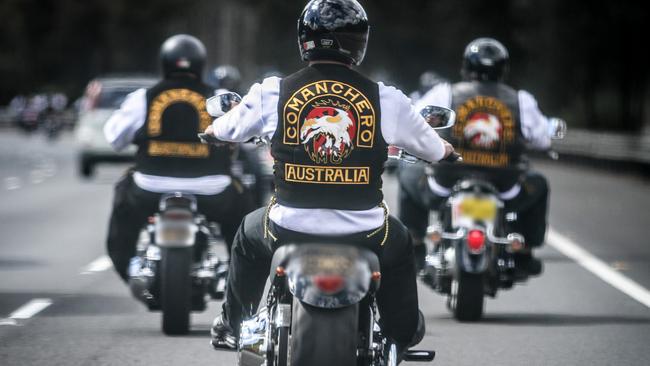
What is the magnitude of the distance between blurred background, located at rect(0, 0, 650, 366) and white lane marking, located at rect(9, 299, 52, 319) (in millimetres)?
20

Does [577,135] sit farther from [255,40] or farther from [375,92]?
[255,40]

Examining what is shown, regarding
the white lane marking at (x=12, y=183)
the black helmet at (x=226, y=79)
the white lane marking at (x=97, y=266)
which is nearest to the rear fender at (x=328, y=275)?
the white lane marking at (x=97, y=266)

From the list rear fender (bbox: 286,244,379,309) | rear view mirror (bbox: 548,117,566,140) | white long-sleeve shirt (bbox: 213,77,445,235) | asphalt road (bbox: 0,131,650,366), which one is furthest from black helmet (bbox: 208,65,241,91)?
rear fender (bbox: 286,244,379,309)

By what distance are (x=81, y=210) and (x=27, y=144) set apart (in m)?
32.7

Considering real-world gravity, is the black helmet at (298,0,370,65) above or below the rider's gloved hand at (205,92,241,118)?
above

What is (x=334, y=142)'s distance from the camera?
623 centimetres

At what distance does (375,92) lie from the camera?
632 centimetres

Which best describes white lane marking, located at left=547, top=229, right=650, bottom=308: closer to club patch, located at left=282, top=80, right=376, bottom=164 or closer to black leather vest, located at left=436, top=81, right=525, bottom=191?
black leather vest, located at left=436, top=81, right=525, bottom=191

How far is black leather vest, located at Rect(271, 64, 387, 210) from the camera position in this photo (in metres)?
6.23

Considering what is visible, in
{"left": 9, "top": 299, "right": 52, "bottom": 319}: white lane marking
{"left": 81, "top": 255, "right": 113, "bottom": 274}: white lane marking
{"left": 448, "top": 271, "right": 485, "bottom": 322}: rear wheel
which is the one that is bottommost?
{"left": 9, "top": 299, "right": 52, "bottom": 319}: white lane marking

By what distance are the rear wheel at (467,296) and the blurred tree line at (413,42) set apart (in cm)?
4034

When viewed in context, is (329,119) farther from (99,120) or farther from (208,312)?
(99,120)

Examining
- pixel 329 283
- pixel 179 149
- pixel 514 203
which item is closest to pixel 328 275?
pixel 329 283

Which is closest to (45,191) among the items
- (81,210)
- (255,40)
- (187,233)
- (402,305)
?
(81,210)
